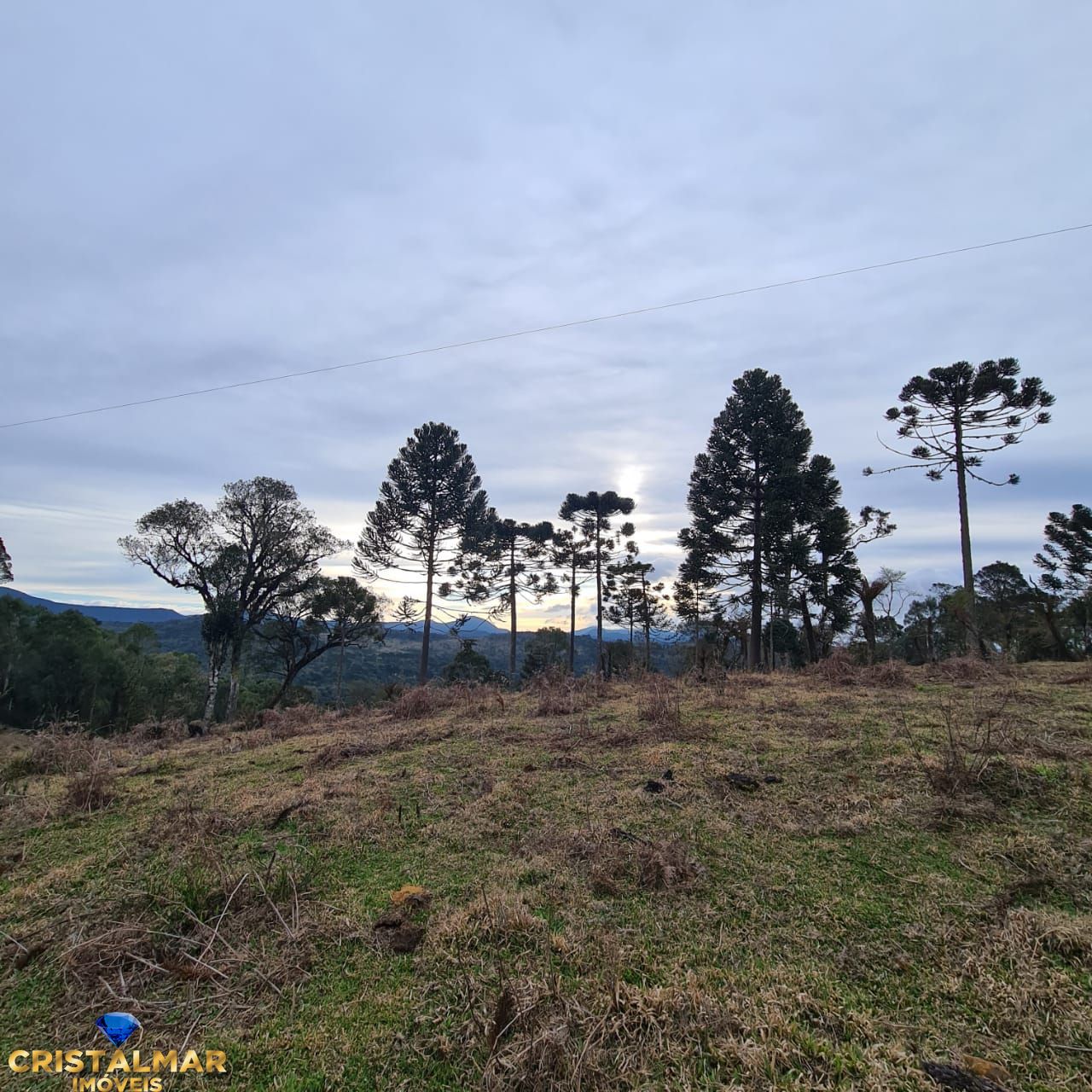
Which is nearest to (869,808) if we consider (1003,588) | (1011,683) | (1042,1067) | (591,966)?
(1042,1067)

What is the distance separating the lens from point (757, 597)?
66.8 ft

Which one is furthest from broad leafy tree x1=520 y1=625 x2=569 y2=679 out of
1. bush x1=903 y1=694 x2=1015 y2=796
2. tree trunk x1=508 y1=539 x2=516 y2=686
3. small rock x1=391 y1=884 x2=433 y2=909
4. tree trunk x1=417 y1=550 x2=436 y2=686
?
small rock x1=391 y1=884 x2=433 y2=909

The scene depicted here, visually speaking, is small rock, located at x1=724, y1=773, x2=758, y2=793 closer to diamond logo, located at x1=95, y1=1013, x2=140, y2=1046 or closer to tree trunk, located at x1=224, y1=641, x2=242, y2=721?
diamond logo, located at x1=95, y1=1013, x2=140, y2=1046

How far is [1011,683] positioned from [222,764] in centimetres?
1195

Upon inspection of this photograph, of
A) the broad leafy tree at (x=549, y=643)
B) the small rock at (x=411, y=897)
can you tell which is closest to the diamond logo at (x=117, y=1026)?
the small rock at (x=411, y=897)

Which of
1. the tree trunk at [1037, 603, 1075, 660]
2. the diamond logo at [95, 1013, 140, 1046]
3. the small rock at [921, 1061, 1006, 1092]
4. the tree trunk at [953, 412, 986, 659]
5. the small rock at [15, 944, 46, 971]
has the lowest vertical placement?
the small rock at [15, 944, 46, 971]

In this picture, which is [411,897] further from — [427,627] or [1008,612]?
[1008,612]

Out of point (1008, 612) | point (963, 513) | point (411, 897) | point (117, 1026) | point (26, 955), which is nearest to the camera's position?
point (117, 1026)

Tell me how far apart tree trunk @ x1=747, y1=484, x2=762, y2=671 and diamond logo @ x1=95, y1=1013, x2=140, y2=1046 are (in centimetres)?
1977

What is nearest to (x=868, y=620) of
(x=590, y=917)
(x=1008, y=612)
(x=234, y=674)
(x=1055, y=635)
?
(x=1055, y=635)

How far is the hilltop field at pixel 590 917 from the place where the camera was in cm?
185

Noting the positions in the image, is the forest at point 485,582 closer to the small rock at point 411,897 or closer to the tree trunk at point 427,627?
the tree trunk at point 427,627

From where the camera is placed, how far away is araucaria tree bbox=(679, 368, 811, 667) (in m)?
20.9

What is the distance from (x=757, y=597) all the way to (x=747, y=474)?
5462mm
